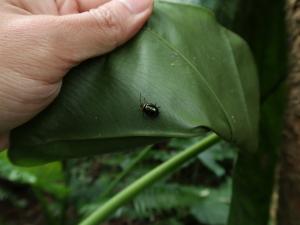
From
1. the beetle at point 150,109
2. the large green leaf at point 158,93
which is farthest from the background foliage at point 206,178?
the beetle at point 150,109

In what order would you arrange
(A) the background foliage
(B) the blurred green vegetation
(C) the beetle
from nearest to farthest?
(C) the beetle → (A) the background foliage → (B) the blurred green vegetation

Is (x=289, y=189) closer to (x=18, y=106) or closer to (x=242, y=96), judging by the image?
(x=242, y=96)

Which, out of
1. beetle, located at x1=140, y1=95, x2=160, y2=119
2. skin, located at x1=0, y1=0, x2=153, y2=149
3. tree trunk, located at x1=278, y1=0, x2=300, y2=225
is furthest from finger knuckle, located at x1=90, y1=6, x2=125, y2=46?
tree trunk, located at x1=278, y1=0, x2=300, y2=225

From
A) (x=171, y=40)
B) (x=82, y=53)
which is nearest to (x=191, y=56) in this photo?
(x=171, y=40)

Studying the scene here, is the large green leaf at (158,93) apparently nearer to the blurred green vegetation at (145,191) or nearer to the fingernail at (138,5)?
the fingernail at (138,5)

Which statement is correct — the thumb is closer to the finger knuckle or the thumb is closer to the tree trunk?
the finger knuckle

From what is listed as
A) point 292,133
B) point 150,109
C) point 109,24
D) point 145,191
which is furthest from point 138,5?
point 145,191

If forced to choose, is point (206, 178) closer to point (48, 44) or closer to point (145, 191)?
point (145, 191)
